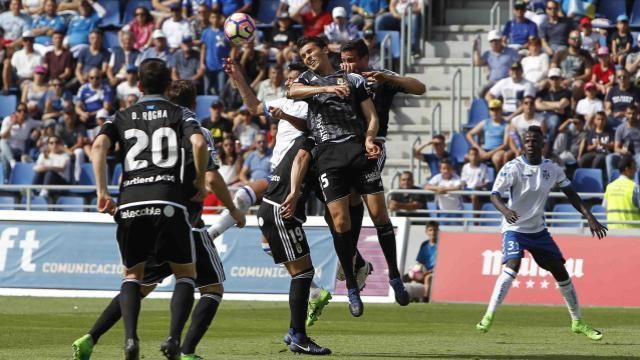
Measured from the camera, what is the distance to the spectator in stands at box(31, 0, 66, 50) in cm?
3053

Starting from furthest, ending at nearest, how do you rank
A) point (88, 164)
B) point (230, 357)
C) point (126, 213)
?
point (88, 164)
point (230, 357)
point (126, 213)

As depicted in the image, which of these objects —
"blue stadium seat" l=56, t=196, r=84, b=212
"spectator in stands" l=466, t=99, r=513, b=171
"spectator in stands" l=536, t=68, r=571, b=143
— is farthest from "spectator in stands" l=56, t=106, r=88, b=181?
"spectator in stands" l=536, t=68, r=571, b=143

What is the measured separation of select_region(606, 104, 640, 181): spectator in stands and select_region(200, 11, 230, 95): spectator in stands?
7961 mm

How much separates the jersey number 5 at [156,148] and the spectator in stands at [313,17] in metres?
17.6

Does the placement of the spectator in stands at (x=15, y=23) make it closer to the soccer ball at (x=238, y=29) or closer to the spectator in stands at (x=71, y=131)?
Result: the spectator in stands at (x=71, y=131)

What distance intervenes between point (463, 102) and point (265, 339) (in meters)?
14.0

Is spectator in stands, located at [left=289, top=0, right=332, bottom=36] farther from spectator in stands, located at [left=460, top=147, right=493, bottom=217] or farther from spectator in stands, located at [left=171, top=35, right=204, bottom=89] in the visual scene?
spectator in stands, located at [left=460, top=147, right=493, bottom=217]

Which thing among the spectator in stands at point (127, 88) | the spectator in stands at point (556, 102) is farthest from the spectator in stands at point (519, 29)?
the spectator in stands at point (127, 88)

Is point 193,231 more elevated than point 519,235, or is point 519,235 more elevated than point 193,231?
point 193,231

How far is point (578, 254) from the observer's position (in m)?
21.6

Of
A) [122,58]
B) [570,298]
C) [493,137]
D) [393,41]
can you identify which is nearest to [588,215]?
[570,298]

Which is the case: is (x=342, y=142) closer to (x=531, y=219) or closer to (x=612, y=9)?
(x=531, y=219)

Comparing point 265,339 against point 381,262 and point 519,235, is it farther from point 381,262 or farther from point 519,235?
point 381,262

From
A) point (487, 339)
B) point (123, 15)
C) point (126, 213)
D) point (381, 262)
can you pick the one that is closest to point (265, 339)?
point (487, 339)
